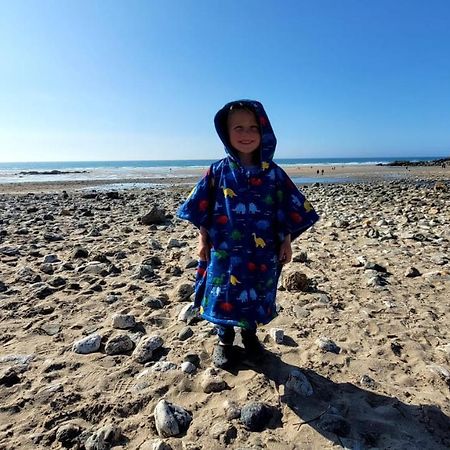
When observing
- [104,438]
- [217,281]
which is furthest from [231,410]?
[217,281]

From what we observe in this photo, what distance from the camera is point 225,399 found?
2480 millimetres

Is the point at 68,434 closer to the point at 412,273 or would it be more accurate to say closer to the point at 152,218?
the point at 412,273

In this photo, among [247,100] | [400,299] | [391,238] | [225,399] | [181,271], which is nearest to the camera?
[225,399]

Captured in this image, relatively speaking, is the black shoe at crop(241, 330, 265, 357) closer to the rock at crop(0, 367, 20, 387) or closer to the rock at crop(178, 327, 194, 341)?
the rock at crop(178, 327, 194, 341)

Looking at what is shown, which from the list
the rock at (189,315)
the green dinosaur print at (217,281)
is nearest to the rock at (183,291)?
the rock at (189,315)

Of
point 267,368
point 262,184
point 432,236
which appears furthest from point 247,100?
point 432,236

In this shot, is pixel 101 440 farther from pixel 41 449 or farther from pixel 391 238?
pixel 391 238

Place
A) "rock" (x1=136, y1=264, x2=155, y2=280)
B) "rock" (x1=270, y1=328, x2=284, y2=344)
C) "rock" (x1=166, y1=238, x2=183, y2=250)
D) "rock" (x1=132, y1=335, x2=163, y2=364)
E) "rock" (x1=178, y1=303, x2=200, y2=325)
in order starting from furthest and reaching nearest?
"rock" (x1=166, y1=238, x2=183, y2=250), "rock" (x1=136, y1=264, x2=155, y2=280), "rock" (x1=178, y1=303, x2=200, y2=325), "rock" (x1=270, y1=328, x2=284, y2=344), "rock" (x1=132, y1=335, x2=163, y2=364)

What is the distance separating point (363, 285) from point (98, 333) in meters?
3.12

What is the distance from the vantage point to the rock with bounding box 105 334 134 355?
122 inches

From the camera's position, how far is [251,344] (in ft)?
9.91

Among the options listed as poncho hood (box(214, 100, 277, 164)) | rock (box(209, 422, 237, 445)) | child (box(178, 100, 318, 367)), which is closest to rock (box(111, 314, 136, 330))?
child (box(178, 100, 318, 367))

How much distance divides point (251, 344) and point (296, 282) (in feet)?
5.35

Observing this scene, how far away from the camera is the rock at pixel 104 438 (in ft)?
6.79
